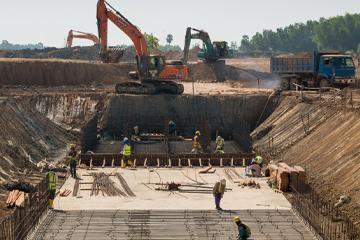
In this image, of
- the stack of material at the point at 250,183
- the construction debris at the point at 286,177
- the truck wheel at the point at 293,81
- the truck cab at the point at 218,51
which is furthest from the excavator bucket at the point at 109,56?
the truck cab at the point at 218,51

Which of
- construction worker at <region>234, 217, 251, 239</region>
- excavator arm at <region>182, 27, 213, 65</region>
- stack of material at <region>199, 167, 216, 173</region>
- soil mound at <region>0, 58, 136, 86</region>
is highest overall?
excavator arm at <region>182, 27, 213, 65</region>

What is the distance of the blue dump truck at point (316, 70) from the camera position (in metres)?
35.0

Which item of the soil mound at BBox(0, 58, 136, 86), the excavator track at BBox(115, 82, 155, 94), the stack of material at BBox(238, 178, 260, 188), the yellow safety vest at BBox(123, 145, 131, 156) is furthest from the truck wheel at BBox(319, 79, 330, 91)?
the soil mound at BBox(0, 58, 136, 86)

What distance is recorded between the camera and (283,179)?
63.4 ft

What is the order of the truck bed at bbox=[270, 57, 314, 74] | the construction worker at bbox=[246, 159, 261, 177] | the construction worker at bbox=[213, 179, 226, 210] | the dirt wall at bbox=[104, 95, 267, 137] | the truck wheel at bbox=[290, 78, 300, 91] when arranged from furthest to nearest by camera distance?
the truck wheel at bbox=[290, 78, 300, 91] → the dirt wall at bbox=[104, 95, 267, 137] → the truck bed at bbox=[270, 57, 314, 74] → the construction worker at bbox=[246, 159, 261, 177] → the construction worker at bbox=[213, 179, 226, 210]

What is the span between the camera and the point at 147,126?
36.1m

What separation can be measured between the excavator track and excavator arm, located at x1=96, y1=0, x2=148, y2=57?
7.64 feet

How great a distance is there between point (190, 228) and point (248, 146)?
11.8 meters

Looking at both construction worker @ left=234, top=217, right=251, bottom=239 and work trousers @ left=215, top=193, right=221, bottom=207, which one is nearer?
construction worker @ left=234, top=217, right=251, bottom=239

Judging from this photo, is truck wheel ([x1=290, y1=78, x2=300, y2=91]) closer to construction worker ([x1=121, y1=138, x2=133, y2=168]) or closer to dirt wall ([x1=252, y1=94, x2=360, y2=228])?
dirt wall ([x1=252, y1=94, x2=360, y2=228])

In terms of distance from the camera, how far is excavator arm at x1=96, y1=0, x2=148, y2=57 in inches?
1415

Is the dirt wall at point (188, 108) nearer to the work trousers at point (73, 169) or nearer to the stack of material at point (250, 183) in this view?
the work trousers at point (73, 169)

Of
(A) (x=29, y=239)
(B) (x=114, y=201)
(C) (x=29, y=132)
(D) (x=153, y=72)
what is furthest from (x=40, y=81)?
(A) (x=29, y=239)

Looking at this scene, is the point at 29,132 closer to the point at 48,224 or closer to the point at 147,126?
the point at 147,126
